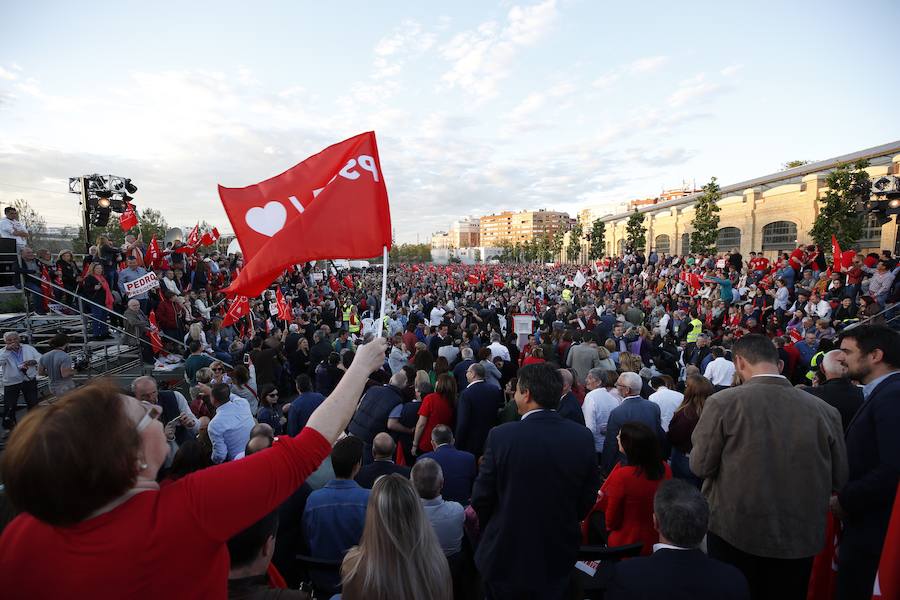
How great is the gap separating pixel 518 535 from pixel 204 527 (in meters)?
1.92

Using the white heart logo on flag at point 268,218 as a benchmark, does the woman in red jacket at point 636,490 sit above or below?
below

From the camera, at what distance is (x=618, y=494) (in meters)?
3.30

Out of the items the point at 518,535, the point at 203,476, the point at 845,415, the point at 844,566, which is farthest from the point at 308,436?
the point at 845,415

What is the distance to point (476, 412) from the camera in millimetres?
5492

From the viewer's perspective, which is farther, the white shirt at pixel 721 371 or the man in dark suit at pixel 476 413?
the white shirt at pixel 721 371

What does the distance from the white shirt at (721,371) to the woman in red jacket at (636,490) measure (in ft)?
14.4

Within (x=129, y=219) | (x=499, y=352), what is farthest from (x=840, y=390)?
(x=129, y=219)

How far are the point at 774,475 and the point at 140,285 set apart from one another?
11313 mm

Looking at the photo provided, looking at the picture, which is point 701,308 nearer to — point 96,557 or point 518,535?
point 518,535

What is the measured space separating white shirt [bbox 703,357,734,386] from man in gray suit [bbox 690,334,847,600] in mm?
4453

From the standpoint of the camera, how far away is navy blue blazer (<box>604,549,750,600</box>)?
192cm

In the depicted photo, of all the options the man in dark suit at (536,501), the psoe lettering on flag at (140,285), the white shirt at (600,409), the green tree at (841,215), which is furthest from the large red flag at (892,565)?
the green tree at (841,215)

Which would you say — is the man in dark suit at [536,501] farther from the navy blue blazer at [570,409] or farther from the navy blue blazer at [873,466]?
the navy blue blazer at [570,409]

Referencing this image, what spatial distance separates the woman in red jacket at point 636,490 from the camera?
129 inches
